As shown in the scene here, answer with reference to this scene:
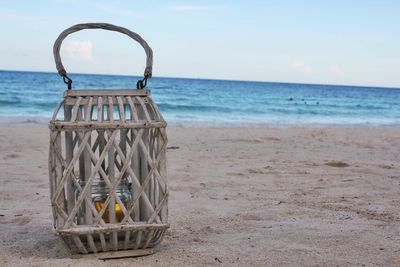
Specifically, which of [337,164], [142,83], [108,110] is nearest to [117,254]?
[108,110]

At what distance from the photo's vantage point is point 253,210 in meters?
4.25

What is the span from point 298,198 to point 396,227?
3.71 ft

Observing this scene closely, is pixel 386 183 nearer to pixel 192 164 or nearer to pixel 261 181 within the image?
pixel 261 181

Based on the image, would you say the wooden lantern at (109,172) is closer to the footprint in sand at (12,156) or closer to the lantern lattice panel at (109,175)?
the lantern lattice panel at (109,175)

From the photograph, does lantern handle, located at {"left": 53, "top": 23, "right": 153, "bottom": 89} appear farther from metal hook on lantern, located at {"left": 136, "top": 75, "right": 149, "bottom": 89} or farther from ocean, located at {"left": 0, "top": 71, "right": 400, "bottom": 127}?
ocean, located at {"left": 0, "top": 71, "right": 400, "bottom": 127}

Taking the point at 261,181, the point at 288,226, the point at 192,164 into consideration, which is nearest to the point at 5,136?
the point at 192,164

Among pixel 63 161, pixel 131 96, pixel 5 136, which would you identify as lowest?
pixel 5 136

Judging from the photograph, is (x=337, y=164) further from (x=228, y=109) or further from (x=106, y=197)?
(x=228, y=109)

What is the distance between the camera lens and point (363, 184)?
5.41m

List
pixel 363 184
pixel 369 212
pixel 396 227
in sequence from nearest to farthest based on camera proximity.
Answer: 1. pixel 396 227
2. pixel 369 212
3. pixel 363 184

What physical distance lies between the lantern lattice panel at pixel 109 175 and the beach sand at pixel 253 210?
16 centimetres

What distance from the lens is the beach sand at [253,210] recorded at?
3066 millimetres

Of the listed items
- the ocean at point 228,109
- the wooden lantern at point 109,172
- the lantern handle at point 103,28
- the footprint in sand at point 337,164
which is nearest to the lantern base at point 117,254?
the wooden lantern at point 109,172

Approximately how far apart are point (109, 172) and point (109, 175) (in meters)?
0.02
